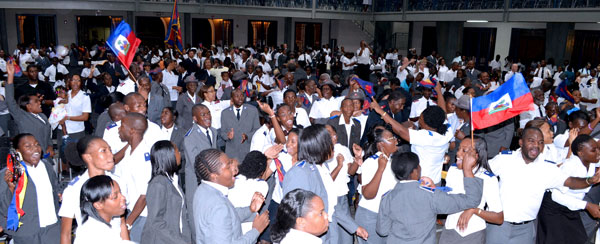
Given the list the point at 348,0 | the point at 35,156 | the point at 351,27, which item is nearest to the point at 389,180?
the point at 35,156

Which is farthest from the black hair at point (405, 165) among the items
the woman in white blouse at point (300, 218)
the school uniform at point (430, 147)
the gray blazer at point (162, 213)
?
the gray blazer at point (162, 213)

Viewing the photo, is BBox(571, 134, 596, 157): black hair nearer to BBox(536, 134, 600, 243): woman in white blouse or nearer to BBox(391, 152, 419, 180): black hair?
BBox(536, 134, 600, 243): woman in white blouse

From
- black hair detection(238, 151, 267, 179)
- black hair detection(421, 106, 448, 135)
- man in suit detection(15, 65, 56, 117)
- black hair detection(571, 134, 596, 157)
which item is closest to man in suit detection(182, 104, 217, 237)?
black hair detection(238, 151, 267, 179)

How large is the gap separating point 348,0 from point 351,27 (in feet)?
14.7

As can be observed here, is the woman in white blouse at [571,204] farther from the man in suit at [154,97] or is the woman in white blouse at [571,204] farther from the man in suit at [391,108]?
the man in suit at [154,97]

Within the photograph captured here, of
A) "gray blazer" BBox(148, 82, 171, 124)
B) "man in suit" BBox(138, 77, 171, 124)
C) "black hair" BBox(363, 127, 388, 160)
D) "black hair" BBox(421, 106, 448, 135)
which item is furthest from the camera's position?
"gray blazer" BBox(148, 82, 171, 124)

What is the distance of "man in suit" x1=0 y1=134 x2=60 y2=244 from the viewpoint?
4.05m

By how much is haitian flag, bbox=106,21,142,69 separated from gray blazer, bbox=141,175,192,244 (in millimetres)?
4733

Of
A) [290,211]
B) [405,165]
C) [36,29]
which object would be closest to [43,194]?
[290,211]

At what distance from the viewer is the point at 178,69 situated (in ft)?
37.1

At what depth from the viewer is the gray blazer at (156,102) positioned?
25.6ft

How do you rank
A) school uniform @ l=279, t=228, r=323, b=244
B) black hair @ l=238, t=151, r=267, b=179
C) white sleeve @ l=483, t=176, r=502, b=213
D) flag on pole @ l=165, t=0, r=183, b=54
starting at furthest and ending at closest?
flag on pole @ l=165, t=0, r=183, b=54 → black hair @ l=238, t=151, r=267, b=179 → white sleeve @ l=483, t=176, r=502, b=213 → school uniform @ l=279, t=228, r=323, b=244

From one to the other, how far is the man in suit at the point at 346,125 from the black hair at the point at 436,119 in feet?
5.14

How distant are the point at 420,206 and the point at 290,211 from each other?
1154 mm
